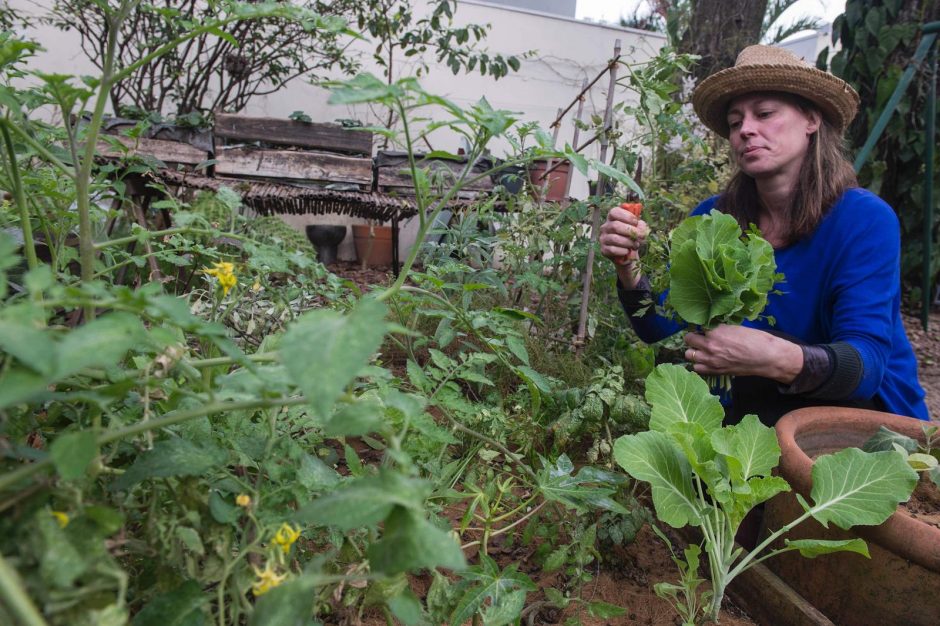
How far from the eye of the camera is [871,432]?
1404 mm

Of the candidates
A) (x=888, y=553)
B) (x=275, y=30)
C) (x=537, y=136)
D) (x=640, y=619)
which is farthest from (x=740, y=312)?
(x=275, y=30)

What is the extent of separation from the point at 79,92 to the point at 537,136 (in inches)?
19.7

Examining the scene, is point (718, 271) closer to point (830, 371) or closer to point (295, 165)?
point (830, 371)

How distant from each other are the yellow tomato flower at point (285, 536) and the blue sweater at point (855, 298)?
1447mm

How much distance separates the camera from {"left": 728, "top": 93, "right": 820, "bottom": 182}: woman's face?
1.84 meters

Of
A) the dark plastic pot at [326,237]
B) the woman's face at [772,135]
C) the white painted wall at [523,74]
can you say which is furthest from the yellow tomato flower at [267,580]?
the white painted wall at [523,74]

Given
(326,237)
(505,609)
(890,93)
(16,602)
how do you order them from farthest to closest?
(326,237)
(890,93)
(505,609)
(16,602)

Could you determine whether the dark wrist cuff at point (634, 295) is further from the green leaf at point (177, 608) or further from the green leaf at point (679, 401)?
the green leaf at point (177, 608)

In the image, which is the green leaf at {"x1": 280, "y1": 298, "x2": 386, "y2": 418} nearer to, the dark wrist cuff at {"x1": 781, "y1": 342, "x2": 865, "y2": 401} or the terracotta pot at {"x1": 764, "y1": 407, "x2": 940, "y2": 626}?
the terracotta pot at {"x1": 764, "y1": 407, "x2": 940, "y2": 626}

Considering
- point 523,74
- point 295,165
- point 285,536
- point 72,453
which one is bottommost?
point 285,536

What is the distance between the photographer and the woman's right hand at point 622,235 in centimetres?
169

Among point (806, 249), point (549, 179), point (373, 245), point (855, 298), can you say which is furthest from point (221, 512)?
point (373, 245)

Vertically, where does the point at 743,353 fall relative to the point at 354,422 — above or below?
below

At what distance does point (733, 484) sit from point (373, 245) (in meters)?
5.43
